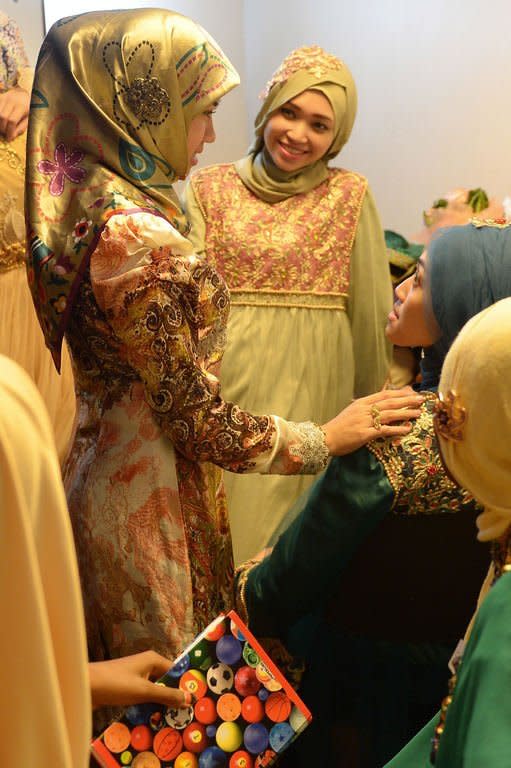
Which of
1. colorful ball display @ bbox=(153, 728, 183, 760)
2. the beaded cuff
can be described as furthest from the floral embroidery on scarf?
colorful ball display @ bbox=(153, 728, 183, 760)

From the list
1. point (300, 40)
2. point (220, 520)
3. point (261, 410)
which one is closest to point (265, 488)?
point (261, 410)

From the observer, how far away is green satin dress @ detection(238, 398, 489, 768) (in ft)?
4.91

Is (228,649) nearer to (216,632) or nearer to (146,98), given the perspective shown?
(216,632)

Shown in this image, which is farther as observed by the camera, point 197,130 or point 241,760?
point 197,130

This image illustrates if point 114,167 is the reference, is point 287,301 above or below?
below

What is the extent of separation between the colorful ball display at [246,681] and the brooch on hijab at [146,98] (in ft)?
2.66

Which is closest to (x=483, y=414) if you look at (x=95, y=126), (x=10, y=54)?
(x=95, y=126)

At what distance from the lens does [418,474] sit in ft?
4.85

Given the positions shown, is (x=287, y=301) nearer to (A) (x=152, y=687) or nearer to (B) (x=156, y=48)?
(B) (x=156, y=48)

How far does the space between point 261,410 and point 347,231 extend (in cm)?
49

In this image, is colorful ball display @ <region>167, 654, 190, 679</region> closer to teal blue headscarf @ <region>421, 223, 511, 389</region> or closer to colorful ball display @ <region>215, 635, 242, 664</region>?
colorful ball display @ <region>215, 635, 242, 664</region>

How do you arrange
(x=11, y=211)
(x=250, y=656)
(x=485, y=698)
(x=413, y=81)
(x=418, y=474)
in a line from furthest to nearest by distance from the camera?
(x=413, y=81), (x=11, y=211), (x=418, y=474), (x=250, y=656), (x=485, y=698)

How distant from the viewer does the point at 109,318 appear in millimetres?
1521

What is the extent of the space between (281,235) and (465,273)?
46.3 inches
